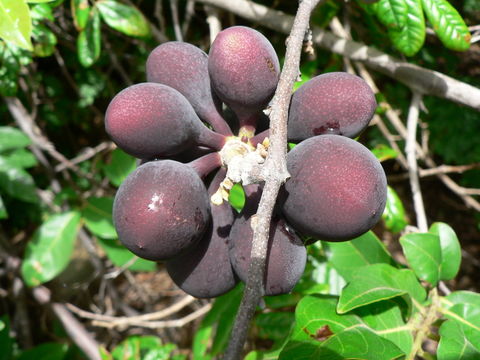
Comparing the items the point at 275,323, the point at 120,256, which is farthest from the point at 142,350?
the point at 275,323

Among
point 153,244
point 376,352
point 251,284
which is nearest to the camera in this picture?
point 251,284

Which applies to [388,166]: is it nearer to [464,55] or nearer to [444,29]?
[464,55]

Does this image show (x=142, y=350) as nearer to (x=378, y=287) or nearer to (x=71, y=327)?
(x=71, y=327)

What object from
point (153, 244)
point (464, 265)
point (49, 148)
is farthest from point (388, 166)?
point (153, 244)

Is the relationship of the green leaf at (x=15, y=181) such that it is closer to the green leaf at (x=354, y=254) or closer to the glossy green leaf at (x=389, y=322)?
the green leaf at (x=354, y=254)

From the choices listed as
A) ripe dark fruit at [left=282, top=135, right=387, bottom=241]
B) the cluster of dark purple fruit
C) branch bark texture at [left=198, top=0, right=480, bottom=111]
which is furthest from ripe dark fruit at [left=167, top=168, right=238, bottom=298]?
branch bark texture at [left=198, top=0, right=480, bottom=111]

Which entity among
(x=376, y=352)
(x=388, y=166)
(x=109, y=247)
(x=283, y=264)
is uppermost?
(x=283, y=264)
